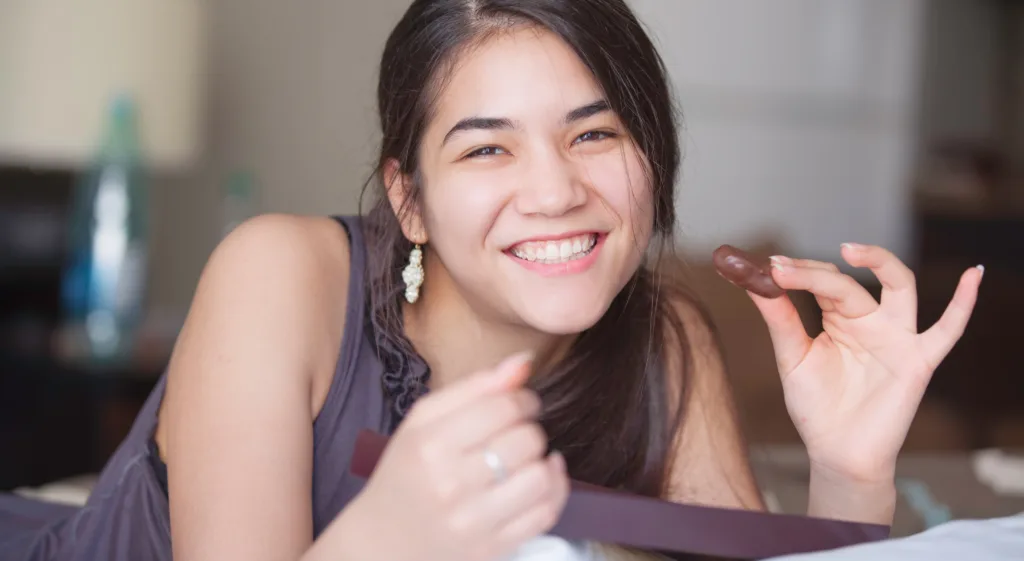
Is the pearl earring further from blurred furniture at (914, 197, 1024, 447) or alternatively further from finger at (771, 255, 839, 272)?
blurred furniture at (914, 197, 1024, 447)

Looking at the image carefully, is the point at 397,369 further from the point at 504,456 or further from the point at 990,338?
the point at 990,338

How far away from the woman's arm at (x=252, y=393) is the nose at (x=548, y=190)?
10.5 inches

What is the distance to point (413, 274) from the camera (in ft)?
4.39

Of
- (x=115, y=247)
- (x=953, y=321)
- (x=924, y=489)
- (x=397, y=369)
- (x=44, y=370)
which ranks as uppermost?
(x=953, y=321)

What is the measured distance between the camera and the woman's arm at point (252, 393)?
1032 mm

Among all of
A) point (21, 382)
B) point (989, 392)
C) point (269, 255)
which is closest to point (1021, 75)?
point (989, 392)

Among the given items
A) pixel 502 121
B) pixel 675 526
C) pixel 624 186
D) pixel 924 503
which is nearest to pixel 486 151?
pixel 502 121

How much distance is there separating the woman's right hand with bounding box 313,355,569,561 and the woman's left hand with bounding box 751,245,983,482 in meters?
0.50

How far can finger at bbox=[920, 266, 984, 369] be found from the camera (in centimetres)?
112

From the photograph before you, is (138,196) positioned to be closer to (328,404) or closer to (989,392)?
(328,404)

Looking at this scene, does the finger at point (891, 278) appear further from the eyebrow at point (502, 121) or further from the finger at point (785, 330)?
the eyebrow at point (502, 121)

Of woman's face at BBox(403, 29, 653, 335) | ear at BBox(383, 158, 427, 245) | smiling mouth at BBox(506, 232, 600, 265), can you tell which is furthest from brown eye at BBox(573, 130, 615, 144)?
ear at BBox(383, 158, 427, 245)

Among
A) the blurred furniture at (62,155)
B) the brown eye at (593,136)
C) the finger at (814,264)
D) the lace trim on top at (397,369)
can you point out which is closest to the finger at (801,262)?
the finger at (814,264)

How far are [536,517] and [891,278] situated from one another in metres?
0.60
